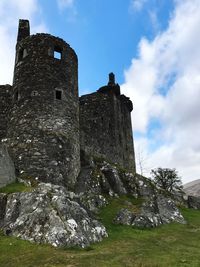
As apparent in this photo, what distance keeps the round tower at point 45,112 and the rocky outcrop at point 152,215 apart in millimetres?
5181

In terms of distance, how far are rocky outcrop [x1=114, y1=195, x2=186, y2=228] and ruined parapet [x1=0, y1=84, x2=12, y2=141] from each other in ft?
45.5

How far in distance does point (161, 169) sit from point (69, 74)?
38100 mm

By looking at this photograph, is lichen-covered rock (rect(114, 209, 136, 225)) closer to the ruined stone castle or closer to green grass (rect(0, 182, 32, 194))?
the ruined stone castle

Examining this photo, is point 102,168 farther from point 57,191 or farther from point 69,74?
point 57,191

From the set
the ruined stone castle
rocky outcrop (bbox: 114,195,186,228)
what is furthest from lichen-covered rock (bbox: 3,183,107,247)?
the ruined stone castle

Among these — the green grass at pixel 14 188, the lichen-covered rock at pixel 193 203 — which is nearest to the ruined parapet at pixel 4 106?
the green grass at pixel 14 188

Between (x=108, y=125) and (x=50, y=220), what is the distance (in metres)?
23.0

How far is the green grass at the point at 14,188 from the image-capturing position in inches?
768

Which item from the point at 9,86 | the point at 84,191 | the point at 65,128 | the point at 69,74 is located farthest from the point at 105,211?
the point at 9,86

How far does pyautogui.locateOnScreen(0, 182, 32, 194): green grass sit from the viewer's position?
19.5 meters

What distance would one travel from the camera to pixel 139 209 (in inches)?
909

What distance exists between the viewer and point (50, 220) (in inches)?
637

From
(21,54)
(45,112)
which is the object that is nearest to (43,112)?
(45,112)

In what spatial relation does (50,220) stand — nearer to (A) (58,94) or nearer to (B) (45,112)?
(B) (45,112)
